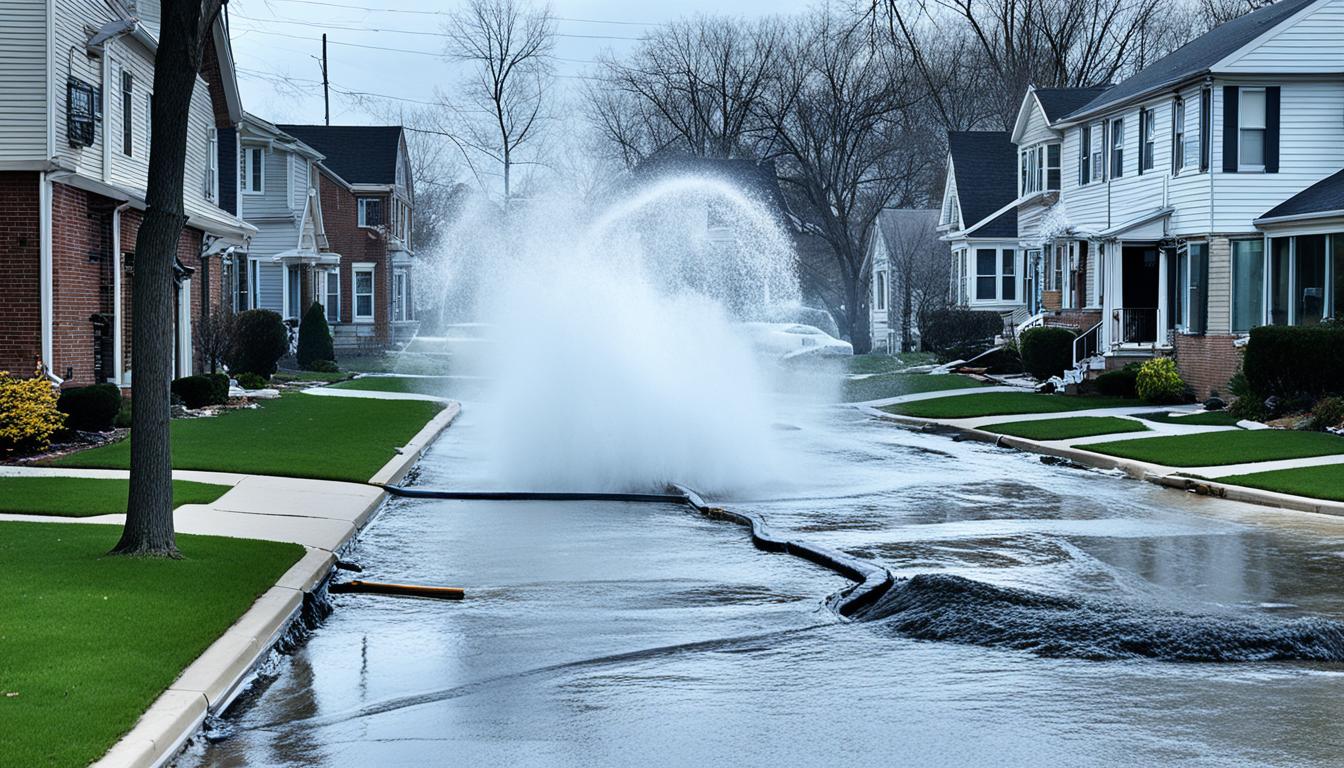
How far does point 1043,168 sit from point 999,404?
17.2m

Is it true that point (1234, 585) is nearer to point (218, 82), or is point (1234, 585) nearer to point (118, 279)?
point (118, 279)

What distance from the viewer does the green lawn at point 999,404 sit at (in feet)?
104

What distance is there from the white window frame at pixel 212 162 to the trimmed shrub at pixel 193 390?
297 inches

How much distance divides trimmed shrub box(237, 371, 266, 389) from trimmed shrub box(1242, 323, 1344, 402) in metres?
21.9

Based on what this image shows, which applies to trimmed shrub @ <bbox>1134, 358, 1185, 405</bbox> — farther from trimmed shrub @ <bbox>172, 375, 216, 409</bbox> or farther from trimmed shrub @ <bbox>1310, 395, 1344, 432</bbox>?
trimmed shrub @ <bbox>172, 375, 216, 409</bbox>

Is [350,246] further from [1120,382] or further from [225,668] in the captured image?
[225,668]

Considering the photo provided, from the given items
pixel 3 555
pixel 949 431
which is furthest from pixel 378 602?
pixel 949 431

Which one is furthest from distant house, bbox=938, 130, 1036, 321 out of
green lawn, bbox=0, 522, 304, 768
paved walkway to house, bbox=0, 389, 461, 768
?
green lawn, bbox=0, 522, 304, 768

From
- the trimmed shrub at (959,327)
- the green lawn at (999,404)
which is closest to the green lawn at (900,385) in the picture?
the green lawn at (999,404)

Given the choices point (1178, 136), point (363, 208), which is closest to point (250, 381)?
point (1178, 136)

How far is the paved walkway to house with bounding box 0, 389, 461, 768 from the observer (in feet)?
23.9

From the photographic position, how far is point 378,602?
1138 centimetres

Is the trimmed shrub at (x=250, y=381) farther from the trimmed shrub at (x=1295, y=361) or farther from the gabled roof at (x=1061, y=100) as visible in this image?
the gabled roof at (x=1061, y=100)

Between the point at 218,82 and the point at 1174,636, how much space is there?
2978cm
